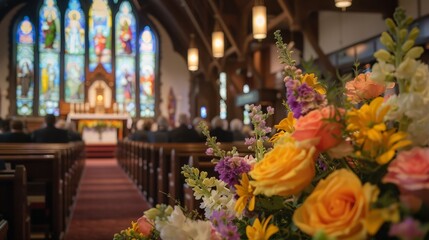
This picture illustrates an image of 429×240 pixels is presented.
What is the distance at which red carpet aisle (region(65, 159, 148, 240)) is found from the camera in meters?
4.28

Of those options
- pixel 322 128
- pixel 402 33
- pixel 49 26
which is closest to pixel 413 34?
pixel 402 33

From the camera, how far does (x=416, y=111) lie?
53 cm

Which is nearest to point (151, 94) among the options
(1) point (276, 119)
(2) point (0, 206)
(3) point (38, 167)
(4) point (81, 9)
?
(4) point (81, 9)

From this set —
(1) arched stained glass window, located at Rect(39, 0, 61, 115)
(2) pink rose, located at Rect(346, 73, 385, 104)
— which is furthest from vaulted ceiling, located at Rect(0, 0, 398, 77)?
(2) pink rose, located at Rect(346, 73, 385, 104)

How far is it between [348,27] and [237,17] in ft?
8.69

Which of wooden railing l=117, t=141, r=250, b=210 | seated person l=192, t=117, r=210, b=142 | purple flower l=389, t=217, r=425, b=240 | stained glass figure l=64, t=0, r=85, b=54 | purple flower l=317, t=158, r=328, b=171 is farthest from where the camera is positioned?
stained glass figure l=64, t=0, r=85, b=54

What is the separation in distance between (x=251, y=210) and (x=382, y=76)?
20cm

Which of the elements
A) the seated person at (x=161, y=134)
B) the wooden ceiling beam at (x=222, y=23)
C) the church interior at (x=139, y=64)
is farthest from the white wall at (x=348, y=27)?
the seated person at (x=161, y=134)

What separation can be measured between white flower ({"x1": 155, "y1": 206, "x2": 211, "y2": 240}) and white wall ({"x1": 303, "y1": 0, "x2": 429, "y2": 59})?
21.3 ft

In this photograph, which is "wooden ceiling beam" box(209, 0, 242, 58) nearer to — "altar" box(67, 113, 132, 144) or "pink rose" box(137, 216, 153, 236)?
"altar" box(67, 113, 132, 144)

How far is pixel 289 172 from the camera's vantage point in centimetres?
53

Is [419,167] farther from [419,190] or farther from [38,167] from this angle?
[38,167]

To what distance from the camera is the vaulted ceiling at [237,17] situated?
7.37m

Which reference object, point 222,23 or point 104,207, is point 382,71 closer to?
point 104,207
